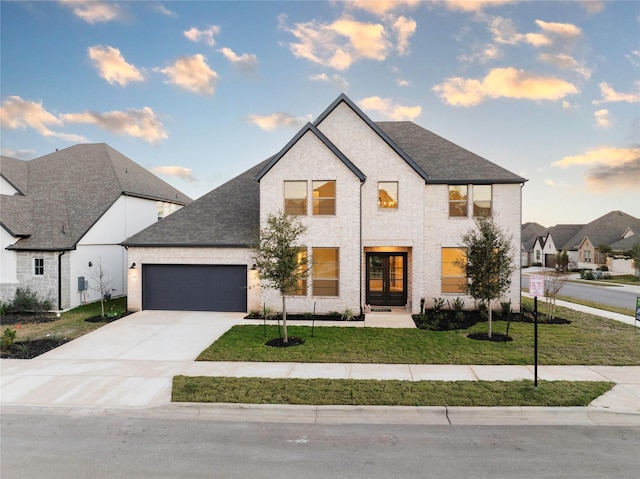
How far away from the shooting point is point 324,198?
1692 centimetres

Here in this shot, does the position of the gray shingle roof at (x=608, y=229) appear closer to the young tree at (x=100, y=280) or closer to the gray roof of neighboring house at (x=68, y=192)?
the gray roof of neighboring house at (x=68, y=192)

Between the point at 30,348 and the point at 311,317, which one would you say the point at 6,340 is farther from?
the point at 311,317

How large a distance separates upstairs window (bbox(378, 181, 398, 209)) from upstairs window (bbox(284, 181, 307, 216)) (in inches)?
142

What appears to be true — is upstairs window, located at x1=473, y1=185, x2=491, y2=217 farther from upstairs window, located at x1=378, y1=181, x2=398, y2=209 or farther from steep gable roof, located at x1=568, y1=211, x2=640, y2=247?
steep gable roof, located at x1=568, y1=211, x2=640, y2=247

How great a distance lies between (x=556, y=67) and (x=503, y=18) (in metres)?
3.72

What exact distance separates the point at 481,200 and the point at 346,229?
7101 millimetres

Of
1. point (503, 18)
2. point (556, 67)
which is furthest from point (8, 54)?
point (556, 67)

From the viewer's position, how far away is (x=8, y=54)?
18.0 meters

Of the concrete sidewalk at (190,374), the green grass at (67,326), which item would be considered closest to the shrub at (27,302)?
the green grass at (67,326)

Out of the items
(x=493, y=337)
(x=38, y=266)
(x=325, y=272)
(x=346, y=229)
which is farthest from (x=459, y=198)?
(x=38, y=266)

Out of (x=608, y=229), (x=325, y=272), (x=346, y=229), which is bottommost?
(x=325, y=272)

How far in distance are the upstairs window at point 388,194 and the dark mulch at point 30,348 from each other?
14.0m

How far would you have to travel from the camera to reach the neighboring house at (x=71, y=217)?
18.6 metres

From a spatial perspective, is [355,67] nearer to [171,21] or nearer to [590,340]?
[171,21]
